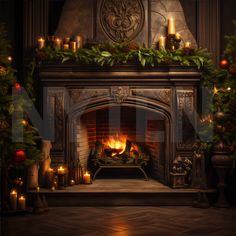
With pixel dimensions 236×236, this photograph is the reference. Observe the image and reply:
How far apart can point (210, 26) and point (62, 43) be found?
2.15 meters

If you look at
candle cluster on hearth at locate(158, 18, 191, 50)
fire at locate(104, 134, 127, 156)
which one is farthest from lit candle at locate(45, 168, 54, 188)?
candle cluster on hearth at locate(158, 18, 191, 50)

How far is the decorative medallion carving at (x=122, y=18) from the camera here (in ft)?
21.0

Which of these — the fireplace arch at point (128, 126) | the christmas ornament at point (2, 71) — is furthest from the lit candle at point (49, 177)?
the christmas ornament at point (2, 71)

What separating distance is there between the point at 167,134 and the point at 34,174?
→ 1.91 meters

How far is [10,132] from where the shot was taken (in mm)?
5043

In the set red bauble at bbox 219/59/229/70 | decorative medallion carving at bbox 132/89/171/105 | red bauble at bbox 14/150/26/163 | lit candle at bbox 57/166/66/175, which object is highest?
red bauble at bbox 219/59/229/70

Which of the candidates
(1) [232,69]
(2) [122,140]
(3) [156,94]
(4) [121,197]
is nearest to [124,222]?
(4) [121,197]

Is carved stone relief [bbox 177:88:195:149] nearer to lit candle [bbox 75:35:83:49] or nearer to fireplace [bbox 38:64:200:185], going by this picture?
fireplace [bbox 38:64:200:185]

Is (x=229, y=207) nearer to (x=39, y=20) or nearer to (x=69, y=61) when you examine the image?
(x=69, y=61)

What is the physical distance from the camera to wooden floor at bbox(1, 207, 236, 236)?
14.9 feet

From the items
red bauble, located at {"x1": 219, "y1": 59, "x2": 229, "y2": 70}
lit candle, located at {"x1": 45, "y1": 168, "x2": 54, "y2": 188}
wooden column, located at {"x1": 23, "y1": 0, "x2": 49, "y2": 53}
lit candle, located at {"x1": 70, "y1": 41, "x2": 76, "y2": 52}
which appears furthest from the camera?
wooden column, located at {"x1": 23, "y1": 0, "x2": 49, "y2": 53}

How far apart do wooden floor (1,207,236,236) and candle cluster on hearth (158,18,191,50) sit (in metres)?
2.23

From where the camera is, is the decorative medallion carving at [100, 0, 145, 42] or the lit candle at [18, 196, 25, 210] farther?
the decorative medallion carving at [100, 0, 145, 42]

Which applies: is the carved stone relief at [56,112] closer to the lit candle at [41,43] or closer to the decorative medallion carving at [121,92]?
the lit candle at [41,43]
